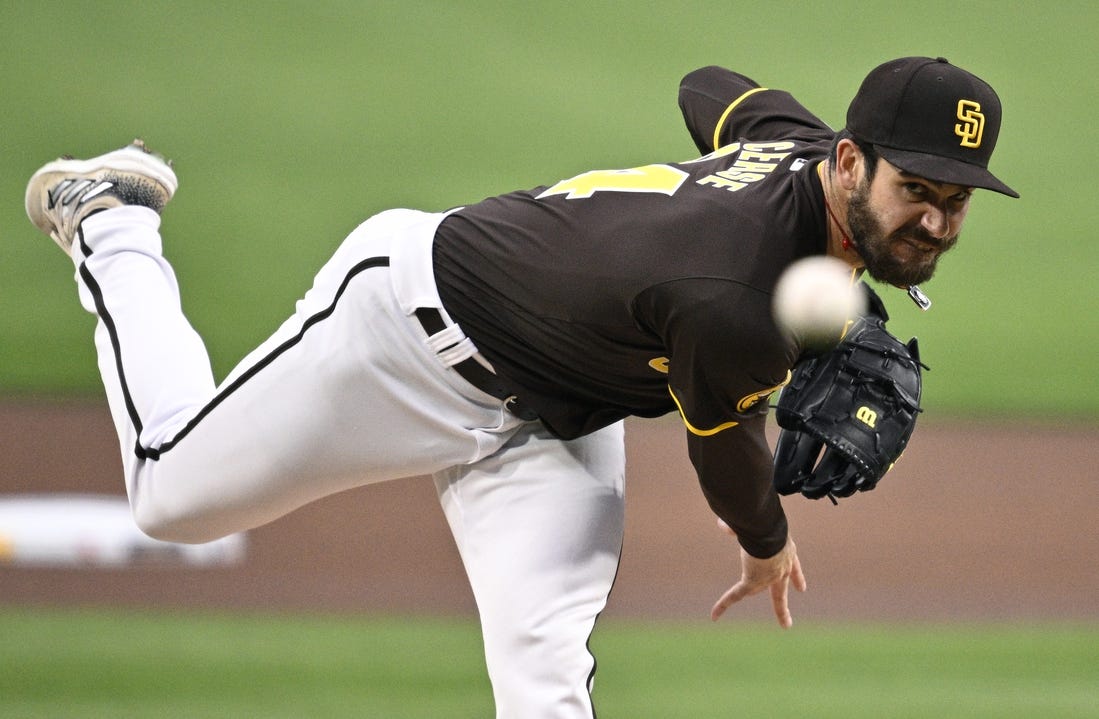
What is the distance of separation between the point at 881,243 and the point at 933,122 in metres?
0.24

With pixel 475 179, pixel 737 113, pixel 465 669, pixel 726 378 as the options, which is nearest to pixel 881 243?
pixel 726 378

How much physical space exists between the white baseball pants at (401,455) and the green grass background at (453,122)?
9.50 feet

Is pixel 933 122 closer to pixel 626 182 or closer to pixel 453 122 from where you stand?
pixel 626 182

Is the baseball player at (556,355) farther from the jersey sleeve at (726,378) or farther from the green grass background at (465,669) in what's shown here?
the green grass background at (465,669)

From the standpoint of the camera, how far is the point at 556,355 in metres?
3.00

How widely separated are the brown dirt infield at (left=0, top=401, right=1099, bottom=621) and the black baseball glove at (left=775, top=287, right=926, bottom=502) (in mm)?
1849

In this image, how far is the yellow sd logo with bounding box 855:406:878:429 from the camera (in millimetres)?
3037

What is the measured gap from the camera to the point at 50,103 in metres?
7.27

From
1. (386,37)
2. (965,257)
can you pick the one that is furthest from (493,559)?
(386,37)

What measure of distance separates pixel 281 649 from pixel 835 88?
4650 millimetres

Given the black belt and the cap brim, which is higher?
the cap brim

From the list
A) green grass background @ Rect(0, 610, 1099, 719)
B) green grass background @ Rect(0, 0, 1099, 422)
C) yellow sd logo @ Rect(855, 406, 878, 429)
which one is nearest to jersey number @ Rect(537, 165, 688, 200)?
yellow sd logo @ Rect(855, 406, 878, 429)

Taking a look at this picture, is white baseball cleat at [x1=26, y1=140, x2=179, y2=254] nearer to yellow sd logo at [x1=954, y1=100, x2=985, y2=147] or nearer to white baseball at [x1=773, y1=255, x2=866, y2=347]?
white baseball at [x1=773, y1=255, x2=866, y2=347]

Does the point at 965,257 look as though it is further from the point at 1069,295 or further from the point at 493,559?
the point at 493,559
